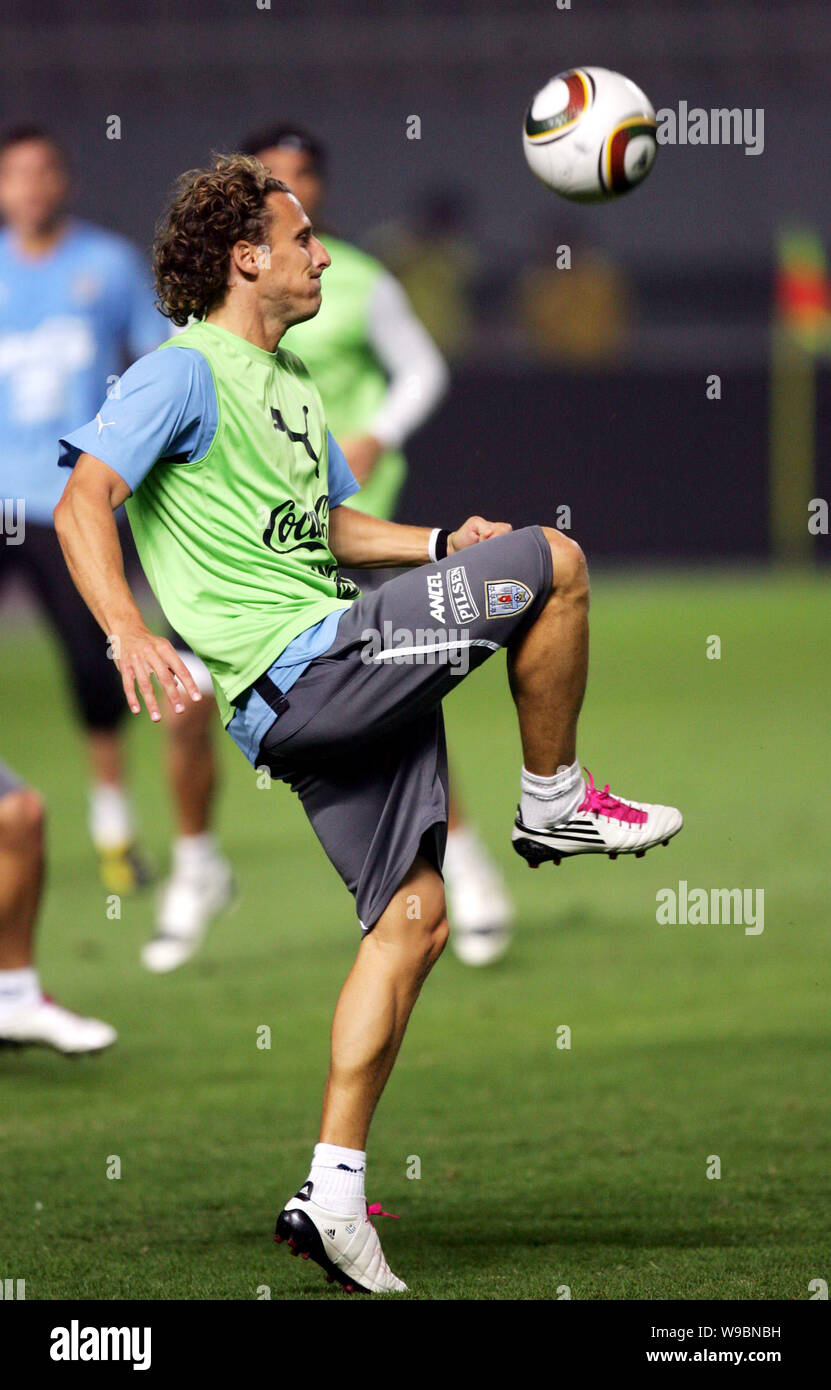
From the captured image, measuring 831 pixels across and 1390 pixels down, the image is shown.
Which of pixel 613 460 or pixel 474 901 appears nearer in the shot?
pixel 474 901

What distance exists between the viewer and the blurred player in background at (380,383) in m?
7.32

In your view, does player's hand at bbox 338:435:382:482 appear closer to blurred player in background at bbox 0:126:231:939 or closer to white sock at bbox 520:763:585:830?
blurred player in background at bbox 0:126:231:939

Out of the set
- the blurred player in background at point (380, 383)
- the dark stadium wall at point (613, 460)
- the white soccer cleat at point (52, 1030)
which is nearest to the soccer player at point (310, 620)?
the white soccer cleat at point (52, 1030)

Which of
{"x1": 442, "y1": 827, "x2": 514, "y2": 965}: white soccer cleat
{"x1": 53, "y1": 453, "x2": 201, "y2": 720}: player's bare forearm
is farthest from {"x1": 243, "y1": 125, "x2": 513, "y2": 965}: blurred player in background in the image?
{"x1": 53, "y1": 453, "x2": 201, "y2": 720}: player's bare forearm

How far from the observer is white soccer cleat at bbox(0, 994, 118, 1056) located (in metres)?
5.59

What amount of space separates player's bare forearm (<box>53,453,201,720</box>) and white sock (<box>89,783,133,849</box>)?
4588mm

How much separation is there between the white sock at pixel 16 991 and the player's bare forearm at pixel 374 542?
1.70 metres

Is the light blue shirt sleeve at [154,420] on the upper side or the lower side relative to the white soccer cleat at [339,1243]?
upper

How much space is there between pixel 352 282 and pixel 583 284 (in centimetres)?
1509

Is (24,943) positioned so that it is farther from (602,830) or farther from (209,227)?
(209,227)

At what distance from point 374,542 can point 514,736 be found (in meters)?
8.33

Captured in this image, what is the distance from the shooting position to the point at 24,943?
18.6 ft

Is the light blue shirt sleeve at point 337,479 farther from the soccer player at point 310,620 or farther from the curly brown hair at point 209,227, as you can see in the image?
the curly brown hair at point 209,227

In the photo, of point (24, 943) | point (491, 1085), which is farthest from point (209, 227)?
point (491, 1085)
